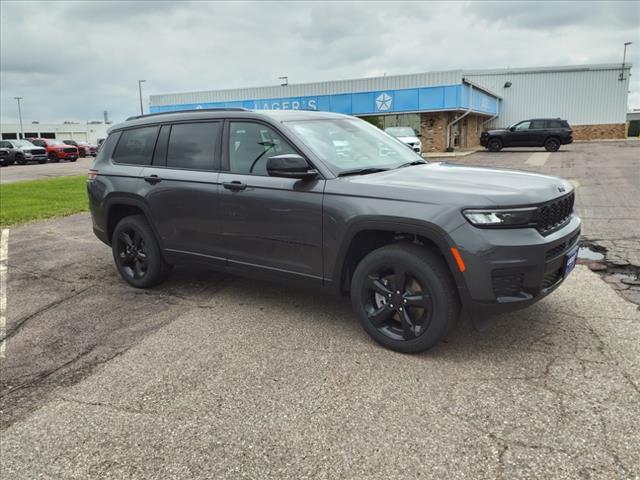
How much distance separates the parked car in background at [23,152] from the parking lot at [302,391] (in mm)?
33254

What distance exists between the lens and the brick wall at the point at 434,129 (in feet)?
96.2

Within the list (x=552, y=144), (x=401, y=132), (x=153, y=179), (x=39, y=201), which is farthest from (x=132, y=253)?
(x=552, y=144)

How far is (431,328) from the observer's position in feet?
11.6

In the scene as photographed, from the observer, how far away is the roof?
448 centimetres

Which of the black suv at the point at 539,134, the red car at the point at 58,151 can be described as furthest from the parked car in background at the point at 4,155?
the black suv at the point at 539,134

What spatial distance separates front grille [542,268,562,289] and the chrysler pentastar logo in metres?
27.3

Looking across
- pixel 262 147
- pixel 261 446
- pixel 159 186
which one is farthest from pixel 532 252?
pixel 159 186

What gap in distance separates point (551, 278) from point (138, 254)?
3991 millimetres

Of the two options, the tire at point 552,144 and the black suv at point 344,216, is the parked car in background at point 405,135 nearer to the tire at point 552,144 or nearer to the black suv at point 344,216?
the tire at point 552,144

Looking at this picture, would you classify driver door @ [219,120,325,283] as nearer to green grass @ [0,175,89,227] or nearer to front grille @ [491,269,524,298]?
front grille @ [491,269,524,298]

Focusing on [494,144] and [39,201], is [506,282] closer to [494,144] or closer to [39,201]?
[39,201]

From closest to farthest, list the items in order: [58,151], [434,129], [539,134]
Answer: [539,134]
[434,129]
[58,151]

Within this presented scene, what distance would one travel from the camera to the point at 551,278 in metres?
3.55

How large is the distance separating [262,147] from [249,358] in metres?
1.77
